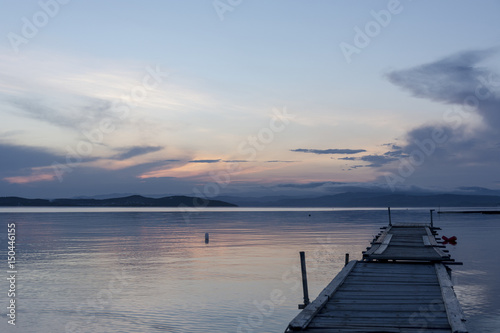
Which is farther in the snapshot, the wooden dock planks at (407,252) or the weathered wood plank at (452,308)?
the wooden dock planks at (407,252)

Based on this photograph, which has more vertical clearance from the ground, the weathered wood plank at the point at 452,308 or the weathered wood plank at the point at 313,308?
the weathered wood plank at the point at 313,308

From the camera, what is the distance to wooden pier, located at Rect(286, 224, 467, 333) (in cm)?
1230

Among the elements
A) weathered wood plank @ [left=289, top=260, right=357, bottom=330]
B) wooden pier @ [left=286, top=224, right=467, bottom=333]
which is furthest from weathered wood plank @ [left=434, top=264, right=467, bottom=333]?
weathered wood plank @ [left=289, top=260, right=357, bottom=330]

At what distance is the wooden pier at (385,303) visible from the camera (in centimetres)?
1230

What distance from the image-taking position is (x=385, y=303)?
1484 centimetres

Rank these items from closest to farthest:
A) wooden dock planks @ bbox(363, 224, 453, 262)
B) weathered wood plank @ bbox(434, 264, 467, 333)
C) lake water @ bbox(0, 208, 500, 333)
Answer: weathered wood plank @ bbox(434, 264, 467, 333) < lake water @ bbox(0, 208, 500, 333) < wooden dock planks @ bbox(363, 224, 453, 262)

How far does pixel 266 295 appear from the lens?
25.5 metres

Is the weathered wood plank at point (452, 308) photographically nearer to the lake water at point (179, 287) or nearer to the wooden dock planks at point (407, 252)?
the lake water at point (179, 287)

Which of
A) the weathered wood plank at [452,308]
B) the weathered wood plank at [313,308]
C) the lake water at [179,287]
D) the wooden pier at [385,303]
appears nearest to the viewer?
the weathered wood plank at [452,308]

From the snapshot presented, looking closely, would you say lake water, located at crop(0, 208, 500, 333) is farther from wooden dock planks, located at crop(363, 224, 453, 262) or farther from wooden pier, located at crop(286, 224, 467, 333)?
wooden pier, located at crop(286, 224, 467, 333)

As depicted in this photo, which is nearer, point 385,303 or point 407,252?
point 385,303

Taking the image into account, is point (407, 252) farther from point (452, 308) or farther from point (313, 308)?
point (313, 308)

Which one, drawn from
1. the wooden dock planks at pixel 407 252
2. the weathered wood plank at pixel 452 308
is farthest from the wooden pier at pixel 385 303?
the wooden dock planks at pixel 407 252

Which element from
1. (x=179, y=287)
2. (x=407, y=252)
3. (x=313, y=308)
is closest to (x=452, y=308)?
(x=313, y=308)
